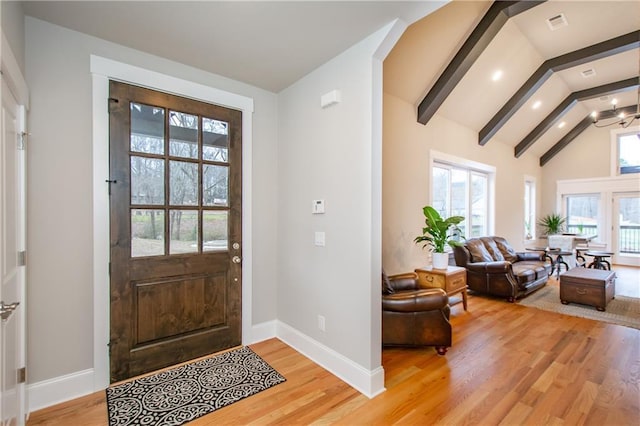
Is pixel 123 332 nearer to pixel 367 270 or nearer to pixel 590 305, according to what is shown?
pixel 367 270

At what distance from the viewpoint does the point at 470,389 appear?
7.53 feet

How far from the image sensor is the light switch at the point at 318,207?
276 cm

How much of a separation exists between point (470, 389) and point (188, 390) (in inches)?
86.7

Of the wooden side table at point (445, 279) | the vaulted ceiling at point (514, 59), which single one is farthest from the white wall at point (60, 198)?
the wooden side table at point (445, 279)

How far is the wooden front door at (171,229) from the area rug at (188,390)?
0.62 ft

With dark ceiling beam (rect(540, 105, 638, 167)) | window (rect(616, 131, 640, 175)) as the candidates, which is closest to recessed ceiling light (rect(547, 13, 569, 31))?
dark ceiling beam (rect(540, 105, 638, 167))

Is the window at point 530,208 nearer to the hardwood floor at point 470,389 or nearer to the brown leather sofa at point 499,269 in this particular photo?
the brown leather sofa at point 499,269

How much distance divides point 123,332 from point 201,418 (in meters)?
1.01

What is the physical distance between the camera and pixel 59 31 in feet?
7.13

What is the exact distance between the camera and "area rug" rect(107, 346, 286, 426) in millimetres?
1992

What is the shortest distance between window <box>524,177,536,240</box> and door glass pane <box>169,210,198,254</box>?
855 centimetres

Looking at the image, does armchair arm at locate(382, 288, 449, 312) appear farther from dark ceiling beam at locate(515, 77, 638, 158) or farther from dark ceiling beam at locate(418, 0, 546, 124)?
dark ceiling beam at locate(515, 77, 638, 158)

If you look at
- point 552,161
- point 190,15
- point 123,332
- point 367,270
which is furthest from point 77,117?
point 552,161

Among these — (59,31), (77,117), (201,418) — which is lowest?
(201,418)
